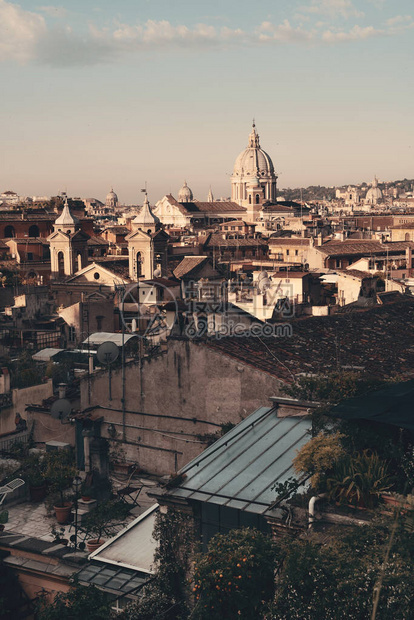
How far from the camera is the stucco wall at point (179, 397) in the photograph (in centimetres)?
1744

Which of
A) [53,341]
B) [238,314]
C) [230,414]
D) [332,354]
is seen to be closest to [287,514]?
[230,414]

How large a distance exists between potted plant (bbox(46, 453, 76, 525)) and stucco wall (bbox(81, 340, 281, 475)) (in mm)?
1684

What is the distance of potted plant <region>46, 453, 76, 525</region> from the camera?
17.0 metres

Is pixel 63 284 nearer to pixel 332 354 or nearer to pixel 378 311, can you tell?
pixel 378 311

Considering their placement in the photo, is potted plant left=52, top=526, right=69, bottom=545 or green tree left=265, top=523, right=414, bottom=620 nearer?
green tree left=265, top=523, right=414, bottom=620

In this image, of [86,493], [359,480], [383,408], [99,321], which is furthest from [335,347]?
[99,321]

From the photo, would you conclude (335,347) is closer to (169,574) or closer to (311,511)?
(169,574)

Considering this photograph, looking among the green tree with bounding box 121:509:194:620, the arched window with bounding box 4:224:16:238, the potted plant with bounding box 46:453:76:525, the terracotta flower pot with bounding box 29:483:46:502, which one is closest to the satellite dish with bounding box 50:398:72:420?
the potted plant with bounding box 46:453:76:525

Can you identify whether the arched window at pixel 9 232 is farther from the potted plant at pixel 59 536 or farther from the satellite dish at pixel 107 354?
the potted plant at pixel 59 536

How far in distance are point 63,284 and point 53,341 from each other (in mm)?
21510

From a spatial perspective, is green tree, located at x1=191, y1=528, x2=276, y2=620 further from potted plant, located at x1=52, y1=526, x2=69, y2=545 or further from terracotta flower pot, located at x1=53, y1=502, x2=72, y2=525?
terracotta flower pot, located at x1=53, y1=502, x2=72, y2=525

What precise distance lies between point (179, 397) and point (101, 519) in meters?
3.90

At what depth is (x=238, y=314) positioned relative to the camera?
23.9 m

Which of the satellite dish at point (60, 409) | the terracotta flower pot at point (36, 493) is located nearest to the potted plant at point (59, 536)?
the terracotta flower pot at point (36, 493)
